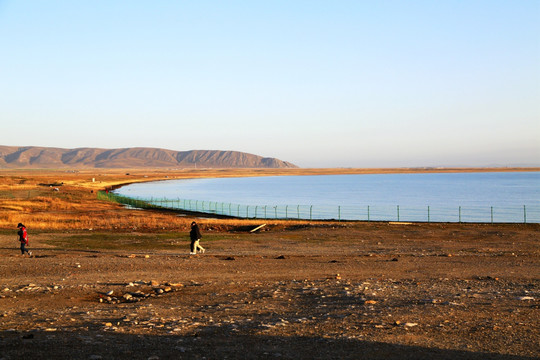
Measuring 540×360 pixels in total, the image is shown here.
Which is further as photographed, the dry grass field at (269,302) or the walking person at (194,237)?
the walking person at (194,237)

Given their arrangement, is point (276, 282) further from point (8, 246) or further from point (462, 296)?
point (8, 246)

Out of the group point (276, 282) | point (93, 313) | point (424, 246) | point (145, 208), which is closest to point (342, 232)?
point (424, 246)

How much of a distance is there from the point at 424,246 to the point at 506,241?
6.64m

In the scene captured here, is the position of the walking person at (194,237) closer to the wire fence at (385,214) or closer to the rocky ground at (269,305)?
the rocky ground at (269,305)

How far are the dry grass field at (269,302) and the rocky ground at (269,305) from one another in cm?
4

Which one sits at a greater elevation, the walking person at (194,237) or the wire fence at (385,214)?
the walking person at (194,237)

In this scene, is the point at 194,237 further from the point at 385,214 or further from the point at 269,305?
the point at 385,214

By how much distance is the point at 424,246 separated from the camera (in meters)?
30.3

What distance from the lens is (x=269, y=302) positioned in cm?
1426

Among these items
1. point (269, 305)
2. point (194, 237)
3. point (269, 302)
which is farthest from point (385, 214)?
point (269, 305)

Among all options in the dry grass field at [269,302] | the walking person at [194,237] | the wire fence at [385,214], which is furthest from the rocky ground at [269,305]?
the wire fence at [385,214]

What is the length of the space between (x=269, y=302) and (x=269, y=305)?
0.37 meters

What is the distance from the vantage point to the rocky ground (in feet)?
33.1

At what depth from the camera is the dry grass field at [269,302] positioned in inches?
Answer: 399
